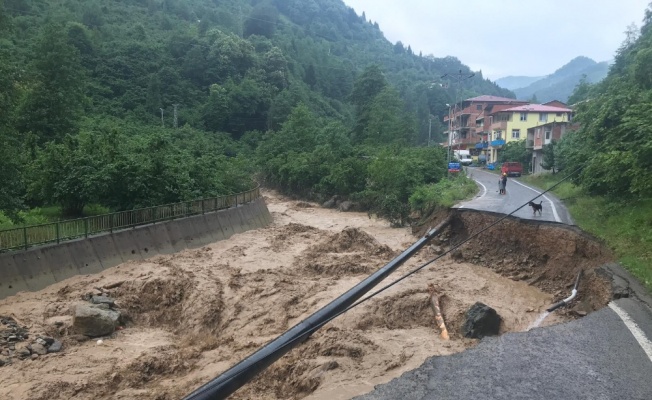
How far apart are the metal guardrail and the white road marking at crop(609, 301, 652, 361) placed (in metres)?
17.5

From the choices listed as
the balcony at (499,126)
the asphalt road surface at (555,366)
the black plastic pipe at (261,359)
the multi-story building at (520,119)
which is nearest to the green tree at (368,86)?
the balcony at (499,126)

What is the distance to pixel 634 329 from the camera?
9344 millimetres

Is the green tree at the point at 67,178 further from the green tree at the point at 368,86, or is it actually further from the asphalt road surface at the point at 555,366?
the green tree at the point at 368,86

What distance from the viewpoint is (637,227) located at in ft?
49.5

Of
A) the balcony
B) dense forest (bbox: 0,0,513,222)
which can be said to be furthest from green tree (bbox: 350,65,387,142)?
the balcony

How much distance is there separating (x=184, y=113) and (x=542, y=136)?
47.6m

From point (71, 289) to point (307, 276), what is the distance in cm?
857

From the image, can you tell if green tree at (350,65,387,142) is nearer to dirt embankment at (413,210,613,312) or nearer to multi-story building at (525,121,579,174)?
multi-story building at (525,121,579,174)

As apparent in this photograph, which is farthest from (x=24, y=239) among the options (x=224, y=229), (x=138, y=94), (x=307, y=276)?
(x=138, y=94)

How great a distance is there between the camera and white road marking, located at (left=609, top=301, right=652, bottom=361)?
8.42 metres

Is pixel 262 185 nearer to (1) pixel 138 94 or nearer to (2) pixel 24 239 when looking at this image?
(1) pixel 138 94

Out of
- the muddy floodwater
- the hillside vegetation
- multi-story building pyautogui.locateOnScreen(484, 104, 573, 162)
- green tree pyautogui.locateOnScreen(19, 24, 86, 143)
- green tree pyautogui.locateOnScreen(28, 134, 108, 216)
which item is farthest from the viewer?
multi-story building pyautogui.locateOnScreen(484, 104, 573, 162)

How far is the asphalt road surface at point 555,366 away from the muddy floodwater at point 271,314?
5.69 ft

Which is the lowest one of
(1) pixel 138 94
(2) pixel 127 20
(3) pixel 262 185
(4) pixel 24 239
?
(3) pixel 262 185
